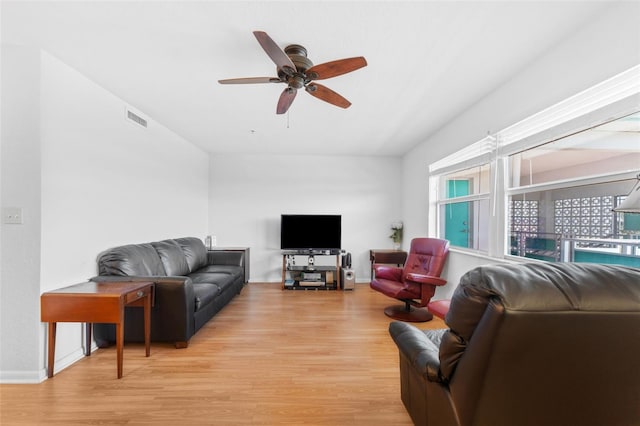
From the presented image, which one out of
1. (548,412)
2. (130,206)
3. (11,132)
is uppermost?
(11,132)

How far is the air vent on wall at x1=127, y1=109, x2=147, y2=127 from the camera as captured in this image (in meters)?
3.05

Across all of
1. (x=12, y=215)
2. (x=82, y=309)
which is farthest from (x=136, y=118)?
(x=82, y=309)

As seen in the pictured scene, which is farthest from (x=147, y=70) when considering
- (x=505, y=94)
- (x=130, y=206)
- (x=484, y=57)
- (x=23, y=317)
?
(x=505, y=94)

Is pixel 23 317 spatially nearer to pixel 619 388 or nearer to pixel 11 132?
pixel 11 132

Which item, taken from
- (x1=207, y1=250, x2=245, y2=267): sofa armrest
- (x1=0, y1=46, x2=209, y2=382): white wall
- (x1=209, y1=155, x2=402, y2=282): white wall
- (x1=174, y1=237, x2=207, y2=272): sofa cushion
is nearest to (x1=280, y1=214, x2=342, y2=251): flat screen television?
(x1=209, y1=155, x2=402, y2=282): white wall

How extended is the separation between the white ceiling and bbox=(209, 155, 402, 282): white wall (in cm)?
213

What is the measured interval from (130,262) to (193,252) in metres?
1.25

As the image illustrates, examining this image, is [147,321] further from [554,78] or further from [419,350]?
[554,78]

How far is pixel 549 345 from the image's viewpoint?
2.81ft

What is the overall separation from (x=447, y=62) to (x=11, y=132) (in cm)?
344

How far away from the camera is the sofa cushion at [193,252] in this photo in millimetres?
3785

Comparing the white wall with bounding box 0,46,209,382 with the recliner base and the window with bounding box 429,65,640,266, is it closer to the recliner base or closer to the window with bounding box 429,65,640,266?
the recliner base

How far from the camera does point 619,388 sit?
0.90 metres

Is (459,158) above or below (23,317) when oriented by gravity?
above
